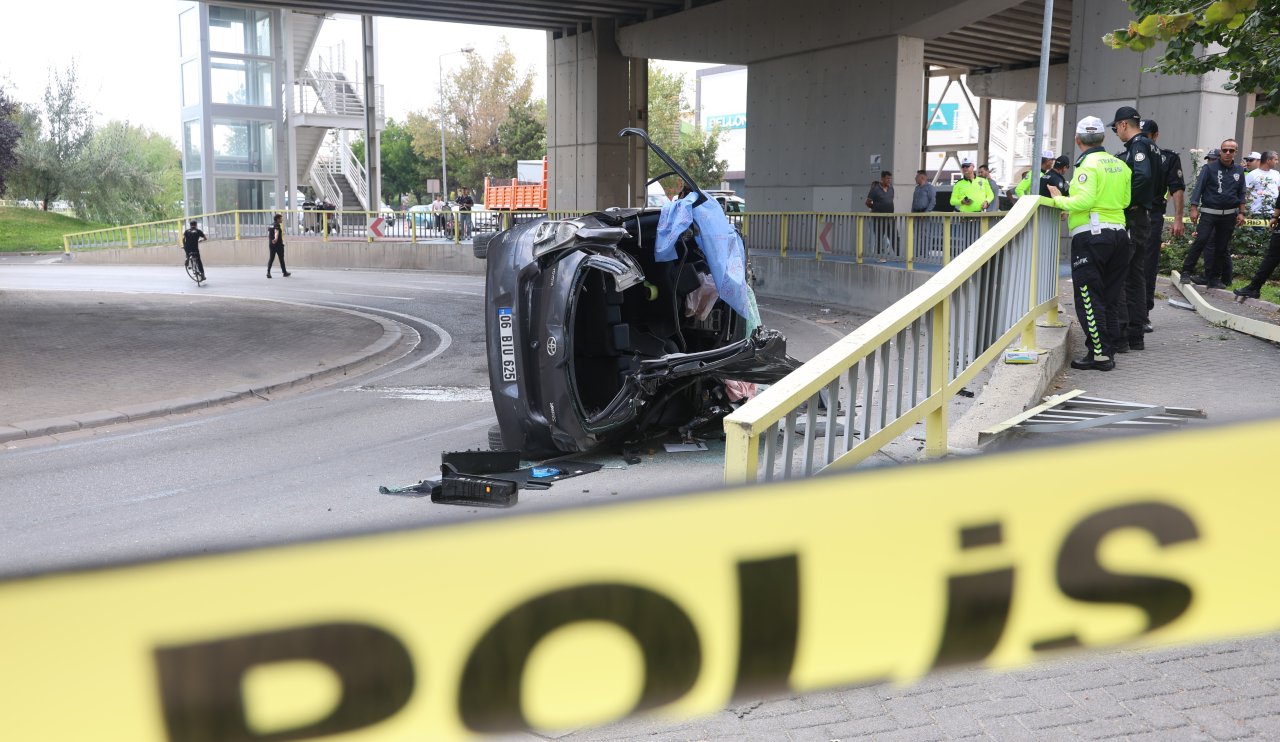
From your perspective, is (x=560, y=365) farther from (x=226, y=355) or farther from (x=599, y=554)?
(x=226, y=355)

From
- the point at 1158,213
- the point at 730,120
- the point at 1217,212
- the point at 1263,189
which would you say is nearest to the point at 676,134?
the point at 730,120

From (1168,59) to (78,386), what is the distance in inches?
428

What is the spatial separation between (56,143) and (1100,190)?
2415 inches

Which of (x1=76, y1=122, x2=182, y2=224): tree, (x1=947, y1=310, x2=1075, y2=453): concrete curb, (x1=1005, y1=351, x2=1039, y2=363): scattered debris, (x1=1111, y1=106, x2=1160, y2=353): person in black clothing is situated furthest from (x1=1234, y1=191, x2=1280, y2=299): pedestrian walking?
(x1=76, y1=122, x2=182, y2=224): tree

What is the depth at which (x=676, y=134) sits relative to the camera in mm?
65875

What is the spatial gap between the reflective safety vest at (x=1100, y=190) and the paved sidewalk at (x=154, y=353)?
7876 millimetres

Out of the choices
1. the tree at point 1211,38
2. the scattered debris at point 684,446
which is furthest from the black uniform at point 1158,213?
the scattered debris at point 684,446

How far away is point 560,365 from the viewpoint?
22.6 feet

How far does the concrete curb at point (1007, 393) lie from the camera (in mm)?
6672

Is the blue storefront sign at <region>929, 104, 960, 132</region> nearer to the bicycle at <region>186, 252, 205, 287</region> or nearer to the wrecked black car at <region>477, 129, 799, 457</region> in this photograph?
the bicycle at <region>186, 252, 205, 287</region>

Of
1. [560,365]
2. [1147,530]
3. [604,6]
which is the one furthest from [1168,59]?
[604,6]

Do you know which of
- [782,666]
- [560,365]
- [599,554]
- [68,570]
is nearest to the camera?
[68,570]

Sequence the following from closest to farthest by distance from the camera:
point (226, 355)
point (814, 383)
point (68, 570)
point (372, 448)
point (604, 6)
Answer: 1. point (68, 570)
2. point (814, 383)
3. point (372, 448)
4. point (226, 355)
5. point (604, 6)

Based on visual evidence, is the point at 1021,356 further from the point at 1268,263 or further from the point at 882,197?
the point at 882,197
